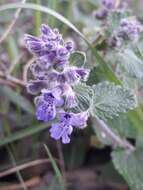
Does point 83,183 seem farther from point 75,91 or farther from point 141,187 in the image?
point 75,91

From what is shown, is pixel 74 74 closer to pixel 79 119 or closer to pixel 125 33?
pixel 79 119

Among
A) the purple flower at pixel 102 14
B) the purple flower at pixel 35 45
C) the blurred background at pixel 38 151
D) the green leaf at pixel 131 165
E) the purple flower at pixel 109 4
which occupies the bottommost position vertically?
the green leaf at pixel 131 165

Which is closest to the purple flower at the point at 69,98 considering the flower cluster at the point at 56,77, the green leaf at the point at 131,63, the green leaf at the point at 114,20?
the flower cluster at the point at 56,77

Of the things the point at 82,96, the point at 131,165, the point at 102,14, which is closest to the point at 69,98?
the point at 82,96

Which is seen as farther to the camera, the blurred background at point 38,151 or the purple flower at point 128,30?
the blurred background at point 38,151

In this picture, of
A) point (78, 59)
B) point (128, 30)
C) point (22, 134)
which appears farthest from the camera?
point (22, 134)

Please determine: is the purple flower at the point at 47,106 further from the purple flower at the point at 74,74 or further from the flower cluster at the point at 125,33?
the flower cluster at the point at 125,33

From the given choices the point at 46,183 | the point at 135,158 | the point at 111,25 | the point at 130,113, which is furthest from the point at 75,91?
the point at 46,183
